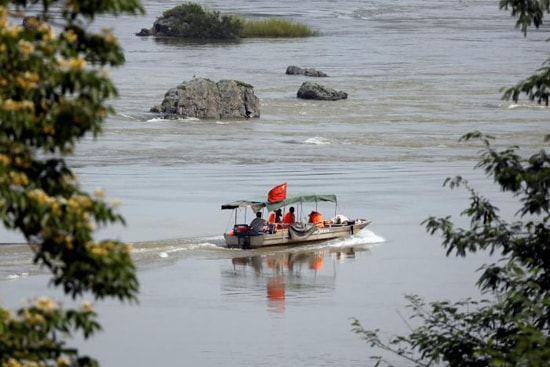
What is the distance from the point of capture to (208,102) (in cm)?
5500

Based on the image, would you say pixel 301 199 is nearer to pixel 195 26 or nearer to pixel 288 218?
pixel 288 218

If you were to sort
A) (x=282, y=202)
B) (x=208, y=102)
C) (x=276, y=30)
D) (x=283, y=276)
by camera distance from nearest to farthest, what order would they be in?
(x=283, y=276), (x=282, y=202), (x=208, y=102), (x=276, y=30)

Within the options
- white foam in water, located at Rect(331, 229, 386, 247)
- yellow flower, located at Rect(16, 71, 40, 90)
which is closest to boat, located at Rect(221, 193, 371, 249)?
white foam in water, located at Rect(331, 229, 386, 247)

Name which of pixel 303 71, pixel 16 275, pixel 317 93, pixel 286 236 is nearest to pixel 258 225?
pixel 286 236

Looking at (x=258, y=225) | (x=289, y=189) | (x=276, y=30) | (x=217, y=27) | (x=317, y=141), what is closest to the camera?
(x=258, y=225)

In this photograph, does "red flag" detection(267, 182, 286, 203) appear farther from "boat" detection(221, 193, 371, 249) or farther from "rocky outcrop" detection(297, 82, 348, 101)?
"rocky outcrop" detection(297, 82, 348, 101)

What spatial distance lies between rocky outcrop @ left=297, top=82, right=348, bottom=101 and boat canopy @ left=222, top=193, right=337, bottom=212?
2594 centimetres

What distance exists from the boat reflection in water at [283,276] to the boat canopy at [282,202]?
132 cm

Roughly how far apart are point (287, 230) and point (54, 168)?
2392 cm

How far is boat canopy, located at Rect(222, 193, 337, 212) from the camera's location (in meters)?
32.5

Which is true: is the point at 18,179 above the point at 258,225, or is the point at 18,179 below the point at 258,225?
above

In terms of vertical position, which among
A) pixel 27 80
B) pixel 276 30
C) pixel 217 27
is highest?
pixel 27 80

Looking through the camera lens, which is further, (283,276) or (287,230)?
(287,230)

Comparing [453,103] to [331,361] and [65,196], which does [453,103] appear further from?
[65,196]
